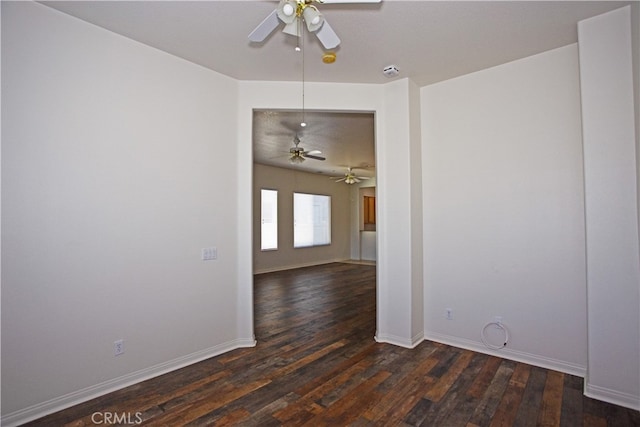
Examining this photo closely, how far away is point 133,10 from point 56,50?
24.0 inches

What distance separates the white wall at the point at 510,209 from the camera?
2752 millimetres

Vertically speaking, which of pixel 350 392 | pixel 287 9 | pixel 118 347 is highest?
pixel 287 9

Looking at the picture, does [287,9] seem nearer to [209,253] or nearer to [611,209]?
[209,253]

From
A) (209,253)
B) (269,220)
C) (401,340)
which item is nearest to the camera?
(209,253)

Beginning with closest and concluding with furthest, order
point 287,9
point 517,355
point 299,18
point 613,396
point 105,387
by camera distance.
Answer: point 287,9
point 299,18
point 613,396
point 105,387
point 517,355

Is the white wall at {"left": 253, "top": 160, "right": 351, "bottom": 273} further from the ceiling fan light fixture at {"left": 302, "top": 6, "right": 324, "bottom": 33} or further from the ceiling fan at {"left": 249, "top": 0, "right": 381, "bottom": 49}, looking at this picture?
the ceiling fan light fixture at {"left": 302, "top": 6, "right": 324, "bottom": 33}

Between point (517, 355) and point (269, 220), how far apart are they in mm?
6255

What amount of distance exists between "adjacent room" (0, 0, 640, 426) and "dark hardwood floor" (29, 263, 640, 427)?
0.04 metres

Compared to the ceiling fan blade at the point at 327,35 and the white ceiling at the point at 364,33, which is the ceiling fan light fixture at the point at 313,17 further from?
the white ceiling at the point at 364,33

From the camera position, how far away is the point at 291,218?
8.77m

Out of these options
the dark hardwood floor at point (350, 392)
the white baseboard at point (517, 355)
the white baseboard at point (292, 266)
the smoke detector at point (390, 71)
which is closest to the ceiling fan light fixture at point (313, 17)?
the smoke detector at point (390, 71)

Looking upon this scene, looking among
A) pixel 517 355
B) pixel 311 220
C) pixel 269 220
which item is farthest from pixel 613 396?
pixel 311 220

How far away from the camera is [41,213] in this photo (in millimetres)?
2166

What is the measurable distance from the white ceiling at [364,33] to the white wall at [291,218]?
4.94m
